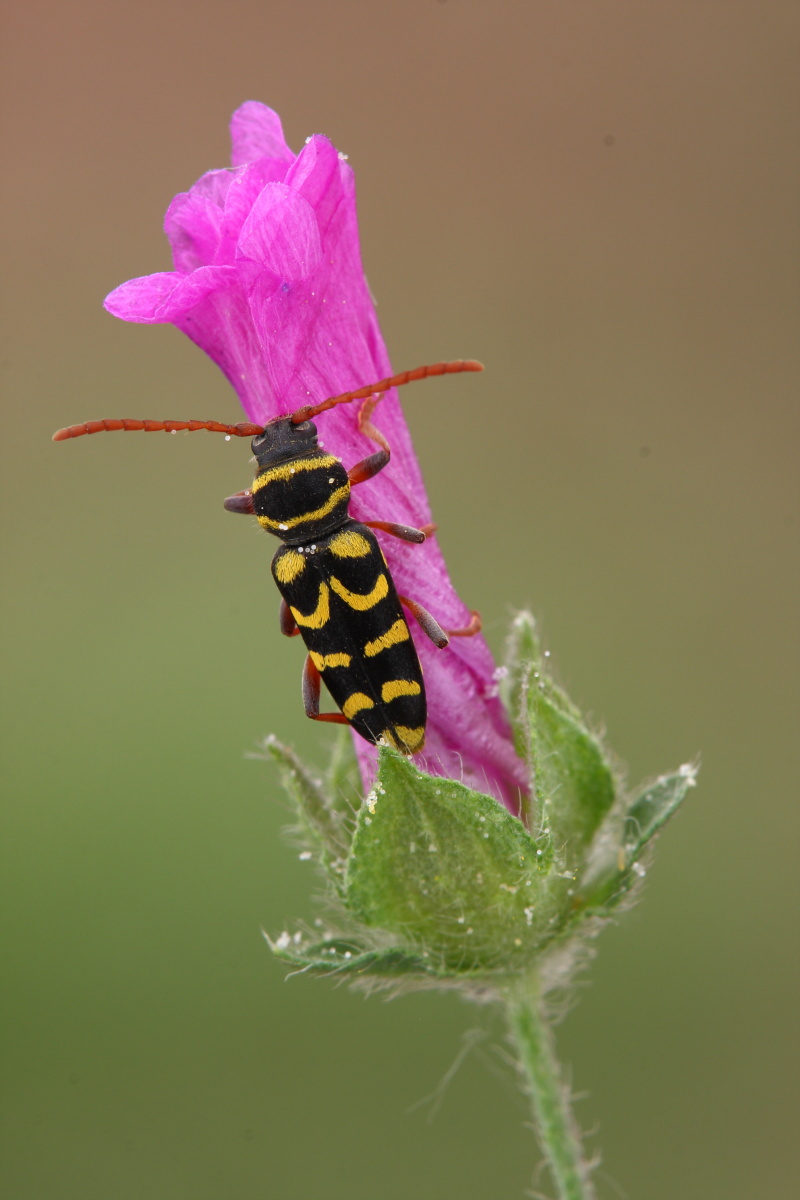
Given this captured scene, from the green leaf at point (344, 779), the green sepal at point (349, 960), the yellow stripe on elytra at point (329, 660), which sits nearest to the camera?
the green sepal at point (349, 960)

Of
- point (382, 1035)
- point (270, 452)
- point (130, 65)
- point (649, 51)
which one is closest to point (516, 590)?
point (382, 1035)

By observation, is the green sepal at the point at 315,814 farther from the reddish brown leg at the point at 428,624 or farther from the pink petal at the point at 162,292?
the pink petal at the point at 162,292

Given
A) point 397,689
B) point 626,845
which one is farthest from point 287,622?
point 626,845

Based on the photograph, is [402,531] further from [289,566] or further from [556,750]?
[556,750]

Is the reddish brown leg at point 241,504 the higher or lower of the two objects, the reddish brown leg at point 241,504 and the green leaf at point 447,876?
the higher

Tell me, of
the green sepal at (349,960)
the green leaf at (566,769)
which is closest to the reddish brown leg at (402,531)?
the green leaf at (566,769)

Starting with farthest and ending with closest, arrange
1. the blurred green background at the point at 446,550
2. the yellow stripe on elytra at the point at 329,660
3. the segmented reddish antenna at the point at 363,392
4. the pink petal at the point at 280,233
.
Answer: the blurred green background at the point at 446,550, the yellow stripe on elytra at the point at 329,660, the segmented reddish antenna at the point at 363,392, the pink petal at the point at 280,233

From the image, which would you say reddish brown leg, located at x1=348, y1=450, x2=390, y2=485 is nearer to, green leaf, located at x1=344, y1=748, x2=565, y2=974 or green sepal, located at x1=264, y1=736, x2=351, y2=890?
green sepal, located at x1=264, y1=736, x2=351, y2=890
